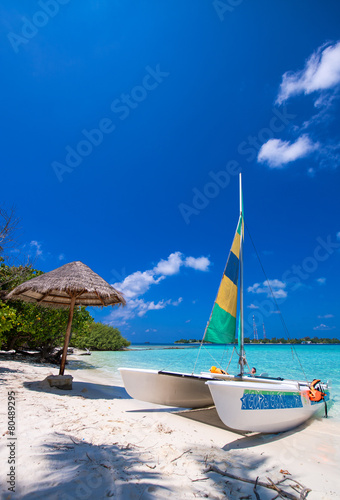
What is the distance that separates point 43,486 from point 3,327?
12.9 ft

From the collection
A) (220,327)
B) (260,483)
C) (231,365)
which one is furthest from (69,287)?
(231,365)

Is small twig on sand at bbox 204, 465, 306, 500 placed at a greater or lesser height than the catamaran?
lesser

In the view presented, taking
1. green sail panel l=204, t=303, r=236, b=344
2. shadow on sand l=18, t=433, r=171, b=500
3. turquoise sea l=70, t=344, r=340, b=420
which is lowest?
turquoise sea l=70, t=344, r=340, b=420

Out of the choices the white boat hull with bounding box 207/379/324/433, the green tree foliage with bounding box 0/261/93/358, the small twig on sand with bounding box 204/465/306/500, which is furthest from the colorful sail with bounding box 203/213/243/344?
the green tree foliage with bounding box 0/261/93/358

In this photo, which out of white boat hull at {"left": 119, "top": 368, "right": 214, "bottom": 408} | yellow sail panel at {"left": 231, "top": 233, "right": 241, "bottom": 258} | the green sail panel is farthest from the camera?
yellow sail panel at {"left": 231, "top": 233, "right": 241, "bottom": 258}

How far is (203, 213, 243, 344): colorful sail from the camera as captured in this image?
18.9 feet

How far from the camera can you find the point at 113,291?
A: 5.65 metres

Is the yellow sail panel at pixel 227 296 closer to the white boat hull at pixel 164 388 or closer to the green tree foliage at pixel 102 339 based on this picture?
the white boat hull at pixel 164 388

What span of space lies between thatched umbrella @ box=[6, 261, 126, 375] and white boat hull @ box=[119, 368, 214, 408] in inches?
62.2

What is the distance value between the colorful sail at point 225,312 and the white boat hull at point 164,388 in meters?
1.05

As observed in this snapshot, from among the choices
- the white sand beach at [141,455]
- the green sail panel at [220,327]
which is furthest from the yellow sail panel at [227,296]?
the white sand beach at [141,455]

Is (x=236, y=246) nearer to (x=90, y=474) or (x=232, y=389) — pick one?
(x=232, y=389)

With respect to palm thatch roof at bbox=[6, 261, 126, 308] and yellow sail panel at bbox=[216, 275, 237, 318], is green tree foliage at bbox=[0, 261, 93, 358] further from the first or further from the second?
yellow sail panel at bbox=[216, 275, 237, 318]

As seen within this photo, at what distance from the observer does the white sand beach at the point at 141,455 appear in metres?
1.95
